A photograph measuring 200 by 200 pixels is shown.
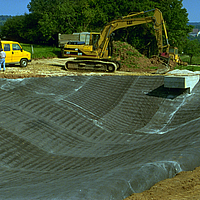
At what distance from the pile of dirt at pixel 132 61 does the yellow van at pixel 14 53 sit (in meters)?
7.61

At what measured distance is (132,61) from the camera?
872 inches

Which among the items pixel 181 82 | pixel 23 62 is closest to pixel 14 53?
pixel 23 62

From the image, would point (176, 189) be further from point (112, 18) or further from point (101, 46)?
point (112, 18)

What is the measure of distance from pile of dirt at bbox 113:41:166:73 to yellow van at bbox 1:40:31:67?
7.61 meters

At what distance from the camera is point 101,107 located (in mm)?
10156

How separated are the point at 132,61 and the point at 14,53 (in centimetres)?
967

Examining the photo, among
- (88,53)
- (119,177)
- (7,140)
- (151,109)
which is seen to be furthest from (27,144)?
(88,53)

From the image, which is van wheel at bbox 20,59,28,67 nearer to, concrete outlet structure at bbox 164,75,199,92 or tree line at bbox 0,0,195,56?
concrete outlet structure at bbox 164,75,199,92

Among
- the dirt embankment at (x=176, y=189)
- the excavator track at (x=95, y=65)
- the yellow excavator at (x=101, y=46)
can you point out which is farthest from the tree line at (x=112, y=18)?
the dirt embankment at (x=176, y=189)

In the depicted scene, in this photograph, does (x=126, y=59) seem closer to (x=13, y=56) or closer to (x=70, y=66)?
(x=70, y=66)

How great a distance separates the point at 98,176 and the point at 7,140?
135 inches

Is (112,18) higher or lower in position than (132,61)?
higher

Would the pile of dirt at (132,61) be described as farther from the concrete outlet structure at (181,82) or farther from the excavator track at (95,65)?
the concrete outlet structure at (181,82)

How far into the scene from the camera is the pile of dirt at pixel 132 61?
21520 millimetres
